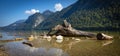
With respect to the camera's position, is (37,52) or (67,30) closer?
(37,52)

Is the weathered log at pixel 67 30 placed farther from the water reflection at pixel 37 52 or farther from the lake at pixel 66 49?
the water reflection at pixel 37 52

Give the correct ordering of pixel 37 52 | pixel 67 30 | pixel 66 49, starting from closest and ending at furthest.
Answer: pixel 37 52 → pixel 66 49 → pixel 67 30

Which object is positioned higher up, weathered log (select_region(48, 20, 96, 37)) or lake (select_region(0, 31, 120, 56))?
weathered log (select_region(48, 20, 96, 37))

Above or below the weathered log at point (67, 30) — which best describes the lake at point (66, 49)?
below

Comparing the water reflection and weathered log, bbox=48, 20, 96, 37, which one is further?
weathered log, bbox=48, 20, 96, 37

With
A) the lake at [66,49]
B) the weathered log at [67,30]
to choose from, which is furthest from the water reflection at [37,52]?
the weathered log at [67,30]

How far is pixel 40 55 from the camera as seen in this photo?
16000 millimetres

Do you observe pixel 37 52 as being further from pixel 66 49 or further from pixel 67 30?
pixel 67 30

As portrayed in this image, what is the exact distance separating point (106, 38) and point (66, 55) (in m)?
17.0

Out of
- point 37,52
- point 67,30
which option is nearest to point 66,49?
point 37,52

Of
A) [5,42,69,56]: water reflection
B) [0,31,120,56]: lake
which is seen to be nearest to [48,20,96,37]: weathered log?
[0,31,120,56]: lake

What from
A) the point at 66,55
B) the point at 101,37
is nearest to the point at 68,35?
the point at 101,37

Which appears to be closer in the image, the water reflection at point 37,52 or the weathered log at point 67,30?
the water reflection at point 37,52

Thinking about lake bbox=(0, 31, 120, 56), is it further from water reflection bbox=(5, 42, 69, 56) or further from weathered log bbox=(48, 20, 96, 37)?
weathered log bbox=(48, 20, 96, 37)
